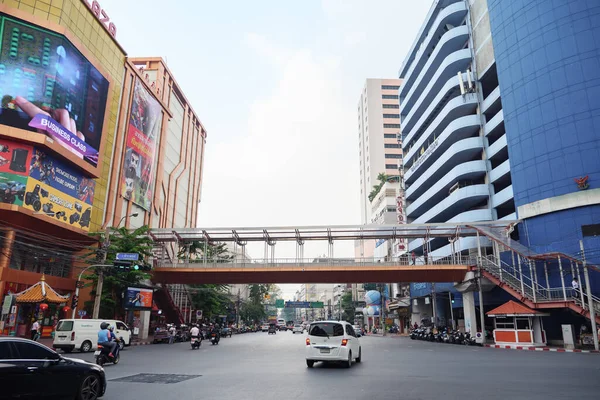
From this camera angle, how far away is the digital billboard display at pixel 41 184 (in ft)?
97.5

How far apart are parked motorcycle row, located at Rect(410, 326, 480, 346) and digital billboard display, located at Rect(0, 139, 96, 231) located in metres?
31.5

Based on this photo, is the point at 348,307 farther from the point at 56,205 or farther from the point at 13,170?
the point at 13,170

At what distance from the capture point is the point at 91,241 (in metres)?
37.9

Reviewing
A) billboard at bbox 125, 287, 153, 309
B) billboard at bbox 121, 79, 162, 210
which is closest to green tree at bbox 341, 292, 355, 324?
billboard at bbox 121, 79, 162, 210

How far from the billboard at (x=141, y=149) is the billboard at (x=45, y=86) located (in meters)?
9.24

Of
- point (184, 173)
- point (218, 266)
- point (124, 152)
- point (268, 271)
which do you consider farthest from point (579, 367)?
point (184, 173)

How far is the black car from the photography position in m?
7.51

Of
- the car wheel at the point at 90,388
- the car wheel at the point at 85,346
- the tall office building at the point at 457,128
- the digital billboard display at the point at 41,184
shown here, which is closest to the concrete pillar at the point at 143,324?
the digital billboard display at the point at 41,184

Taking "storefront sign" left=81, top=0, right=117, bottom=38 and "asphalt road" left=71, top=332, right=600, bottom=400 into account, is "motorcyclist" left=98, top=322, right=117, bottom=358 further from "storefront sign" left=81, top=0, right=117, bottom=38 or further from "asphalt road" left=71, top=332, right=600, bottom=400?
"storefront sign" left=81, top=0, right=117, bottom=38

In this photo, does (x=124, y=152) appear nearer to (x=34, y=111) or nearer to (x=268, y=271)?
(x=34, y=111)

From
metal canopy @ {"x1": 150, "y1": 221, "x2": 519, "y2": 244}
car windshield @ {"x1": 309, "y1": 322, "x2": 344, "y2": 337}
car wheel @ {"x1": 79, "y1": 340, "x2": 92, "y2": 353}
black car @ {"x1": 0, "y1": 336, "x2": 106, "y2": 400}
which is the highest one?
metal canopy @ {"x1": 150, "y1": 221, "x2": 519, "y2": 244}

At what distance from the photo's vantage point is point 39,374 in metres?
7.91

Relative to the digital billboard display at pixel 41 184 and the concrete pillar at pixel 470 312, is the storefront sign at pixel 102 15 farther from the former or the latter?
the concrete pillar at pixel 470 312

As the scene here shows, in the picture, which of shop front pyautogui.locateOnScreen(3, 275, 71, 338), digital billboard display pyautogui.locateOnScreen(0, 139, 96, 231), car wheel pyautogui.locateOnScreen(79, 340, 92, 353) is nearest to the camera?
car wheel pyautogui.locateOnScreen(79, 340, 92, 353)
